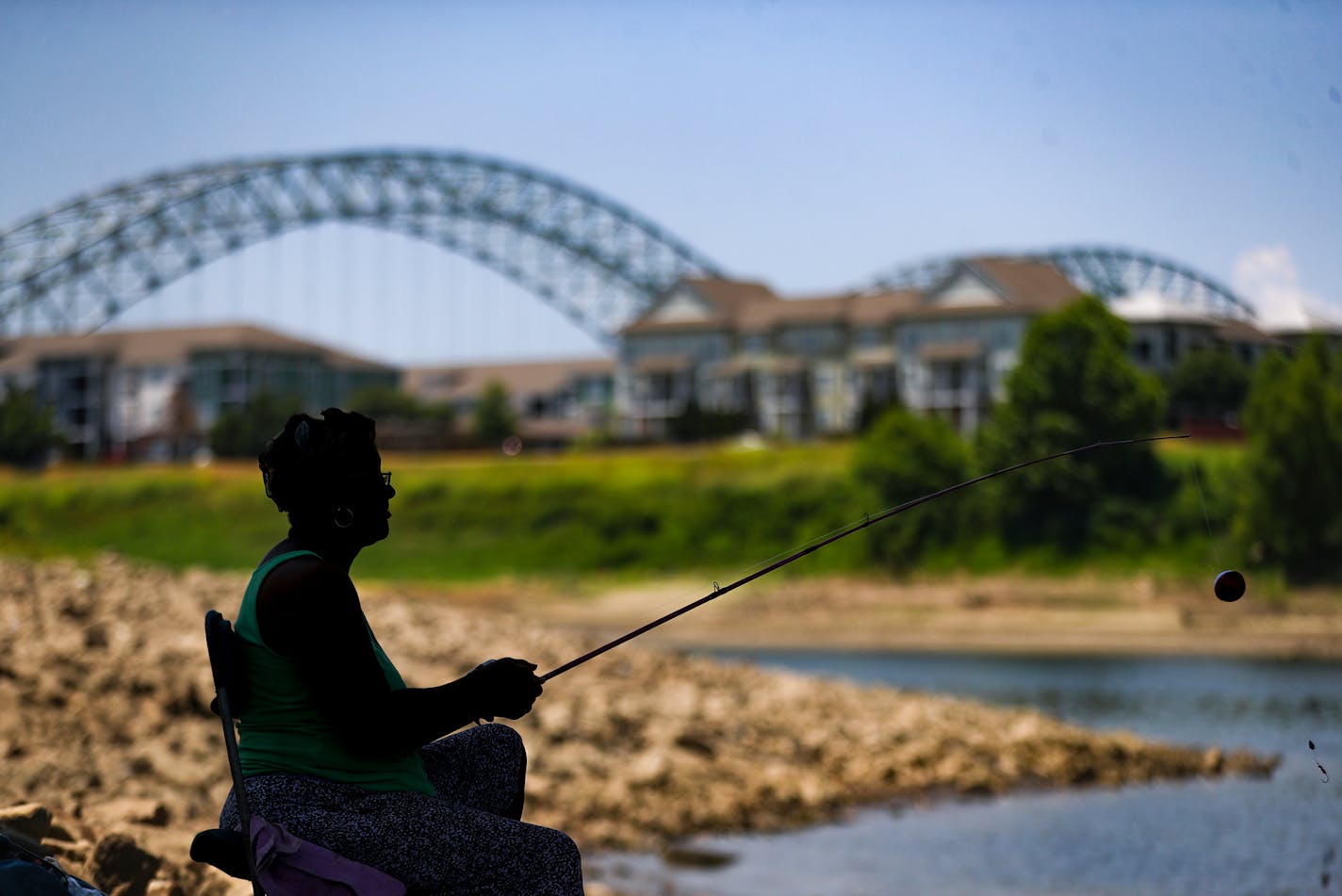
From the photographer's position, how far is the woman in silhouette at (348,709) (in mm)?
2828

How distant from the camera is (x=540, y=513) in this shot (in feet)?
194

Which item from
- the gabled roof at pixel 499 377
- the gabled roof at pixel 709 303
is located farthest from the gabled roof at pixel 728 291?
the gabled roof at pixel 499 377

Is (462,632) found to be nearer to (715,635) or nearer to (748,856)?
(748,856)

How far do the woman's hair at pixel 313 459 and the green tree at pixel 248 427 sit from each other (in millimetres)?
67264

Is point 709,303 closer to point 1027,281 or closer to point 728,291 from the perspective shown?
point 728,291

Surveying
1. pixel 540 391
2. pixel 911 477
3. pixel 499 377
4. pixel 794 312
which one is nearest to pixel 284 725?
pixel 911 477

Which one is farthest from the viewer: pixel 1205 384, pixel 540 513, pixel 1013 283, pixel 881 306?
pixel 881 306

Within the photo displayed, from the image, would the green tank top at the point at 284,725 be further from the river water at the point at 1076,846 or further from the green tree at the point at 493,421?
the green tree at the point at 493,421

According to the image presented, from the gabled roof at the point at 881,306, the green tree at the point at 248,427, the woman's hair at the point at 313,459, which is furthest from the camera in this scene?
the gabled roof at the point at 881,306

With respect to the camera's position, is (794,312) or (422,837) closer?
(422,837)

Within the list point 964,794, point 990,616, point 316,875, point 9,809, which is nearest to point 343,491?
point 316,875

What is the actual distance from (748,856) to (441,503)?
49.6 m

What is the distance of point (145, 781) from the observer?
837 centimetres

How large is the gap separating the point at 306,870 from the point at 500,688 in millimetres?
419
